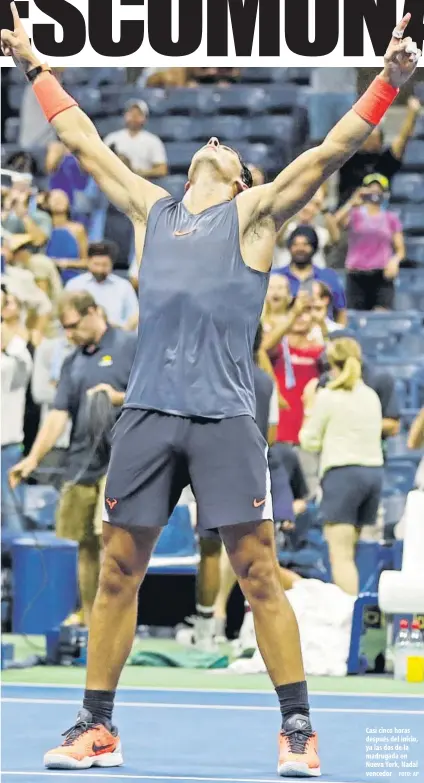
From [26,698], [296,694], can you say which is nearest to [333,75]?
[26,698]

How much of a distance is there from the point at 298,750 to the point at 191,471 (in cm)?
93

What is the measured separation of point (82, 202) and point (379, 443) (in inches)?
188

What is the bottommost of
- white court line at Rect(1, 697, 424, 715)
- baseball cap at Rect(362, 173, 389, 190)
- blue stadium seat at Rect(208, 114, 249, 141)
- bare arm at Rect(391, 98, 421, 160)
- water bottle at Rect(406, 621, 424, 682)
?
white court line at Rect(1, 697, 424, 715)

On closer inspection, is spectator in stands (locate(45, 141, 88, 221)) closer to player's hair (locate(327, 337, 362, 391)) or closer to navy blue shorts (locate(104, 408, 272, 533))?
player's hair (locate(327, 337, 362, 391))

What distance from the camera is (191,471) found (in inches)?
211

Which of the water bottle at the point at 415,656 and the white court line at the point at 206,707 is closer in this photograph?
the white court line at the point at 206,707

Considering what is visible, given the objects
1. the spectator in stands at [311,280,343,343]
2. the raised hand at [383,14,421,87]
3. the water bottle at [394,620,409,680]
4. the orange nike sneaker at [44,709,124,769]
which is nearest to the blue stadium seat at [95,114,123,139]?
the spectator in stands at [311,280,343,343]

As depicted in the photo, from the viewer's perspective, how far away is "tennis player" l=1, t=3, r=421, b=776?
5312 millimetres

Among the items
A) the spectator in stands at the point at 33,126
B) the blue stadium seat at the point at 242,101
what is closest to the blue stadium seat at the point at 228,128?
the blue stadium seat at the point at 242,101

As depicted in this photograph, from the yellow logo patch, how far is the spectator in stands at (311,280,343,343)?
1.85 m

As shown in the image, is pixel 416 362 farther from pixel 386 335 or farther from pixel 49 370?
pixel 49 370

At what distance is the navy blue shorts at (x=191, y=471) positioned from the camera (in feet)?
17.4

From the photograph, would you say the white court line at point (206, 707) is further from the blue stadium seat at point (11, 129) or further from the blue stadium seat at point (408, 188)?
the blue stadium seat at point (11, 129)

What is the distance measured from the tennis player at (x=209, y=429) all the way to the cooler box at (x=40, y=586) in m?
4.74
